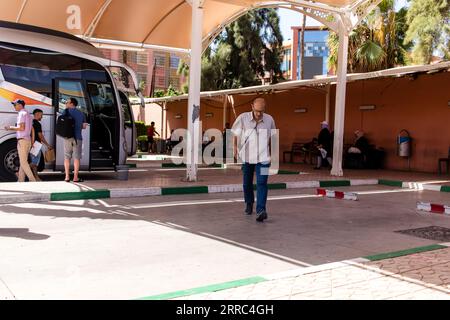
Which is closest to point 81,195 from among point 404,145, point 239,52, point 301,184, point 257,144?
point 257,144

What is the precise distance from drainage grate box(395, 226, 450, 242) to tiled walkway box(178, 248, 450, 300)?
1670 mm

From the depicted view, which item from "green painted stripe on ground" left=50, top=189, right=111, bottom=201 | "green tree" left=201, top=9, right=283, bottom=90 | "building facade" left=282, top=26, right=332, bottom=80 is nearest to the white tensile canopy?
"green painted stripe on ground" left=50, top=189, right=111, bottom=201

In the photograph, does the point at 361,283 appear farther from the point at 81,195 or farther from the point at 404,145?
the point at 404,145

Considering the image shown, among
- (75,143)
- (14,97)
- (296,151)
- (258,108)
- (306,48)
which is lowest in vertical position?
(296,151)

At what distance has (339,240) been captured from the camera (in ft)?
20.7

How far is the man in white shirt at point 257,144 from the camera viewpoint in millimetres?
7312

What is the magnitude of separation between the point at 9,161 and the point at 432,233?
9.24 metres

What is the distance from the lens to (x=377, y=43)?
27.7 meters

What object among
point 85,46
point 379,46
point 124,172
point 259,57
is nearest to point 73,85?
point 85,46

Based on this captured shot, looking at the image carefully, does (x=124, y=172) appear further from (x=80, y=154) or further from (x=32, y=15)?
(x=32, y=15)

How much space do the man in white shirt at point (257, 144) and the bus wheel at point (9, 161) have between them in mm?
6250

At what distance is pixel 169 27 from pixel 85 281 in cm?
1554

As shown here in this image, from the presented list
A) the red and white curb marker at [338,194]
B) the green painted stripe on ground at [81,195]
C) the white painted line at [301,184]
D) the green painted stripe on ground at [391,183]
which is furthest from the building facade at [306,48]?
the green painted stripe on ground at [81,195]

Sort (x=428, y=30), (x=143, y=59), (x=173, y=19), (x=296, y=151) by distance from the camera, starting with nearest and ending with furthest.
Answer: (x=173, y=19)
(x=296, y=151)
(x=428, y=30)
(x=143, y=59)
